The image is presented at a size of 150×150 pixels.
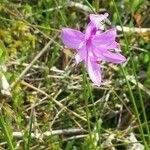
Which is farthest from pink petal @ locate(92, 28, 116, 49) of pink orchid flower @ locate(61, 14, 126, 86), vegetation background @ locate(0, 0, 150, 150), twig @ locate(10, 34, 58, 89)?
twig @ locate(10, 34, 58, 89)

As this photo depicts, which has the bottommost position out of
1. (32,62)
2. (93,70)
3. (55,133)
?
(55,133)

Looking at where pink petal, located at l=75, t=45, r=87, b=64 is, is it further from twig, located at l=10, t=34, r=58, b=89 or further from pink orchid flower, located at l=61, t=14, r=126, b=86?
twig, located at l=10, t=34, r=58, b=89

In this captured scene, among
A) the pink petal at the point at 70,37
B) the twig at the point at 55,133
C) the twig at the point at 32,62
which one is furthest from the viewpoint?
the twig at the point at 32,62

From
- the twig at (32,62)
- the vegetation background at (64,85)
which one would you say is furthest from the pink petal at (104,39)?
the twig at (32,62)

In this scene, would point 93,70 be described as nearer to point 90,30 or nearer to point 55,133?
point 90,30

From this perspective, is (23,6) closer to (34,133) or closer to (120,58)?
(34,133)

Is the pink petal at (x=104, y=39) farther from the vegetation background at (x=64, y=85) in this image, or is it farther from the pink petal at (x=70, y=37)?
the vegetation background at (x=64, y=85)

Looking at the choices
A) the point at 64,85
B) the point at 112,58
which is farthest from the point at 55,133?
the point at 112,58

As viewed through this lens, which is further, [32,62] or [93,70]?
[32,62]
